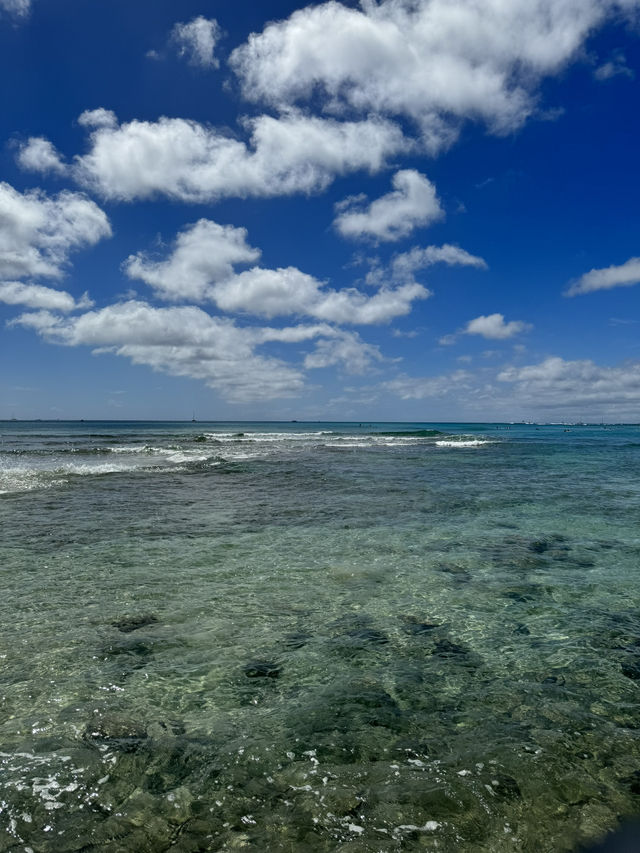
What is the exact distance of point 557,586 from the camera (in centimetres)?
930

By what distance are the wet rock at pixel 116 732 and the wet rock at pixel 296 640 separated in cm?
232

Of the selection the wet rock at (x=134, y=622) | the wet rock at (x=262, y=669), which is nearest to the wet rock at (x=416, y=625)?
the wet rock at (x=262, y=669)

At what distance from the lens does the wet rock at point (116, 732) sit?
Answer: 15.2 feet

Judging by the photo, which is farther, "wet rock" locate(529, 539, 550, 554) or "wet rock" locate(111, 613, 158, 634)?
"wet rock" locate(529, 539, 550, 554)

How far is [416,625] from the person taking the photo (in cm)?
756

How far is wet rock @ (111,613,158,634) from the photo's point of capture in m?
7.27

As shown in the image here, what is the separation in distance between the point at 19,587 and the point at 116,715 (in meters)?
5.02

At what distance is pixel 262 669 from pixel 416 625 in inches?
104

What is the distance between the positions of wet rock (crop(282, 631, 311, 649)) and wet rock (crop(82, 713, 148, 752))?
2.32 meters

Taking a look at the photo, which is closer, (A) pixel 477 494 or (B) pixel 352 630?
(B) pixel 352 630

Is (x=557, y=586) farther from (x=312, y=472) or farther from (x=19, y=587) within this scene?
(x=312, y=472)

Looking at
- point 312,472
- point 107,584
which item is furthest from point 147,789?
point 312,472

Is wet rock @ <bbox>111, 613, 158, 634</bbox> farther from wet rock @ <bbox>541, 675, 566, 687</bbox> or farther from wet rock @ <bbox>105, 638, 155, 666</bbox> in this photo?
wet rock @ <bbox>541, 675, 566, 687</bbox>

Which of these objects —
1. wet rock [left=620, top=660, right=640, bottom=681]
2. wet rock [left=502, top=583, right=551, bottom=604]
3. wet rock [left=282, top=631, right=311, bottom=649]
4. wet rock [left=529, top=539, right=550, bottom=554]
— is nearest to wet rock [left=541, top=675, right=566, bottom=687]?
wet rock [left=620, top=660, right=640, bottom=681]
